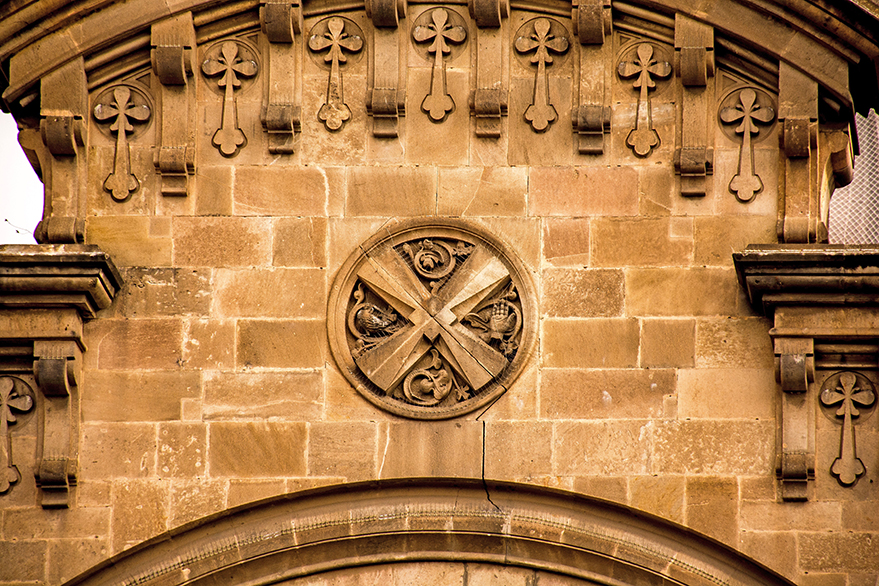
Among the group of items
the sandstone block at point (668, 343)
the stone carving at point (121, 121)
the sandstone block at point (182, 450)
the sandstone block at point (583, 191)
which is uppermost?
the stone carving at point (121, 121)

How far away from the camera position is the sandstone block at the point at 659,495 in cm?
1123

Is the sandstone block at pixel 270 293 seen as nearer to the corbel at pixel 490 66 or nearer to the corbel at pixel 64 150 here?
the corbel at pixel 64 150

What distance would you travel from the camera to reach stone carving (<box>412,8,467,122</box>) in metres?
12.0

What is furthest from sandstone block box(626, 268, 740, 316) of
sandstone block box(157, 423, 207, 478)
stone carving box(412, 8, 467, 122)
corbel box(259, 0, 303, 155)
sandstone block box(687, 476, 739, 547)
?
sandstone block box(157, 423, 207, 478)

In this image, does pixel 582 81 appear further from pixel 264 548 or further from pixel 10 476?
pixel 10 476

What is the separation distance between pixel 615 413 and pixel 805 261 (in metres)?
1.58

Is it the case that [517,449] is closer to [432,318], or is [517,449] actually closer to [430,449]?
[430,449]

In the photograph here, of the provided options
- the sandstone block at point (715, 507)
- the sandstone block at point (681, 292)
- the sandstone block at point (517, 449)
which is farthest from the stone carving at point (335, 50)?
the sandstone block at point (715, 507)

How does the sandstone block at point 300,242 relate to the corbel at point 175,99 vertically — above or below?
below

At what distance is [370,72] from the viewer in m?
12.1

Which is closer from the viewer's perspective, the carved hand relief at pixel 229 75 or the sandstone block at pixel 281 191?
the sandstone block at pixel 281 191

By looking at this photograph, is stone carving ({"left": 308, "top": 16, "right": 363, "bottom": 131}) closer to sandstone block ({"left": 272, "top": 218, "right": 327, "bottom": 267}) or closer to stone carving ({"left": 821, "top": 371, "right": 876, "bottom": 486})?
sandstone block ({"left": 272, "top": 218, "right": 327, "bottom": 267})

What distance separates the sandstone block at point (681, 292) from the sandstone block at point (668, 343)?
74 millimetres

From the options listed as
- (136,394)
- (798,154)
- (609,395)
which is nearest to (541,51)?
(798,154)
